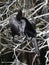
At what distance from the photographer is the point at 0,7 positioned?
337cm

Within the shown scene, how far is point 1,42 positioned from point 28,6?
495 millimetres

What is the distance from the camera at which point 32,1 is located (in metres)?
3.38

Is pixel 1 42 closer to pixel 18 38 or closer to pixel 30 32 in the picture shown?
pixel 18 38

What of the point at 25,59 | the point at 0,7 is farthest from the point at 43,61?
the point at 0,7

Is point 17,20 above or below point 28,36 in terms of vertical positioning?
above

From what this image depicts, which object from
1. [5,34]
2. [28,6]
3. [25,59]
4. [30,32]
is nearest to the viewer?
[30,32]

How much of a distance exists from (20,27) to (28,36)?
0.35 feet

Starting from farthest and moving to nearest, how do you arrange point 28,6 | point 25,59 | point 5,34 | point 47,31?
point 25,59
point 28,6
point 5,34
point 47,31

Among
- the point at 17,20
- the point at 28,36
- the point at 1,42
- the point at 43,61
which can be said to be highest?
the point at 17,20

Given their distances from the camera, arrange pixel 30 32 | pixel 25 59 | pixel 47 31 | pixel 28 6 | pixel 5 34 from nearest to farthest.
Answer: pixel 30 32, pixel 47 31, pixel 5 34, pixel 28 6, pixel 25 59

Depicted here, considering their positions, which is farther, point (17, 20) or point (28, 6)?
point (28, 6)

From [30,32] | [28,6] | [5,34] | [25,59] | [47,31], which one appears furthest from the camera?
A: [25,59]

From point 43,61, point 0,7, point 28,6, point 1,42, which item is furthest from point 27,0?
point 43,61

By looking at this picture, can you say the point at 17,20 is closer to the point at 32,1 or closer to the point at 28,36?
the point at 28,36
